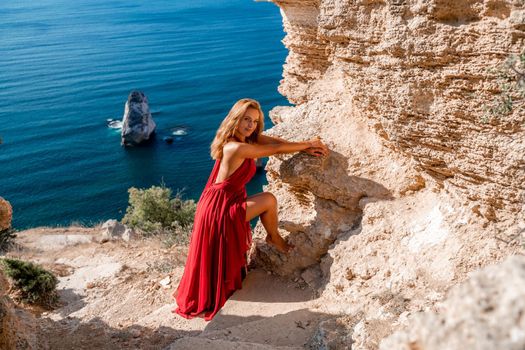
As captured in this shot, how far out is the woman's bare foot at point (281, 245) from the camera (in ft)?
20.3

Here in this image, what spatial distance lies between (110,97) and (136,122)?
9.20 meters

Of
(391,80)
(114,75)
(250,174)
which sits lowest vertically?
(114,75)

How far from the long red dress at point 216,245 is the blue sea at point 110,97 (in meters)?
19.9

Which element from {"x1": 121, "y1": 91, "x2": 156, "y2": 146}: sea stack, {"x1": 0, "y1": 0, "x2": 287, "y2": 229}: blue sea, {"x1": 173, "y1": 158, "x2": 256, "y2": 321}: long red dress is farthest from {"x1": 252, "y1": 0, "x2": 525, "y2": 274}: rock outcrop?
{"x1": 121, "y1": 91, "x2": 156, "y2": 146}: sea stack

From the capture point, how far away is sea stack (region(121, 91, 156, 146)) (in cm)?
3591

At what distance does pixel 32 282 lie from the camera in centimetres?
848

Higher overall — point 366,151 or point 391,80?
point 391,80

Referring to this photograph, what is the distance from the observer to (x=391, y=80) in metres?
4.82

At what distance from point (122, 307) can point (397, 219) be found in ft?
13.4

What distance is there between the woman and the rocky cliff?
499mm

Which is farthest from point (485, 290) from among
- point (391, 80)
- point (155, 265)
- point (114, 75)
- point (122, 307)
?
point (114, 75)

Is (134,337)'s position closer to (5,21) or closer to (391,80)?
(391,80)

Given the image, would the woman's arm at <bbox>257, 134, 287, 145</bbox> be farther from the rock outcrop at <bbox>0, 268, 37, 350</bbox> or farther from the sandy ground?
the rock outcrop at <bbox>0, 268, 37, 350</bbox>

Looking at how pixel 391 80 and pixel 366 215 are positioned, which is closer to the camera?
pixel 391 80
